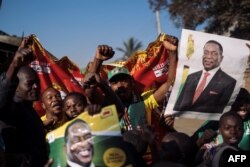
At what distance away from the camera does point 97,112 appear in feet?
8.68

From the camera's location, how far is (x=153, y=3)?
75.4ft

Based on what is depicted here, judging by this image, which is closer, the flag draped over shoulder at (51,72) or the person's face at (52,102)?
the person's face at (52,102)

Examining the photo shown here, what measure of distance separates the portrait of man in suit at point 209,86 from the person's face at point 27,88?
56.0 inches

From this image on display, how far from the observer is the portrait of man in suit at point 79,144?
2.59 meters

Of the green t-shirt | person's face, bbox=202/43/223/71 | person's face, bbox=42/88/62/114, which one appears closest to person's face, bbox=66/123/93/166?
person's face, bbox=42/88/62/114

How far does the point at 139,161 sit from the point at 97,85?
92cm

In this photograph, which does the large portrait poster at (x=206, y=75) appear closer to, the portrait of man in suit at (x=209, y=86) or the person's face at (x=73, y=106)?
the portrait of man in suit at (x=209, y=86)

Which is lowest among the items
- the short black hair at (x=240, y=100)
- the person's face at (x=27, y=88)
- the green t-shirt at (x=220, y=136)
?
the green t-shirt at (x=220, y=136)

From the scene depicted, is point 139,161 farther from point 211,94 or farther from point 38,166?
point 211,94

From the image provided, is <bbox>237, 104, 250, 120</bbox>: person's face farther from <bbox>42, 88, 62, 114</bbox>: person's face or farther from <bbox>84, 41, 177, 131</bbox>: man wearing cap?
<bbox>42, 88, 62, 114</bbox>: person's face

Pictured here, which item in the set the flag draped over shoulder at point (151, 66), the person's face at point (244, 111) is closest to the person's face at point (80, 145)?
the person's face at point (244, 111)

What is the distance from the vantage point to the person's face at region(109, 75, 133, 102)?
A: 12.6 feet

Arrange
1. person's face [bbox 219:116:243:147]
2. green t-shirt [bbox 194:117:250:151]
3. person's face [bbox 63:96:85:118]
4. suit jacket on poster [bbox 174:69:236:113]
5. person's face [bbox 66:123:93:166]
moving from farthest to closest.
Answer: suit jacket on poster [bbox 174:69:236:113], green t-shirt [bbox 194:117:250:151], person's face [bbox 63:96:85:118], person's face [bbox 219:116:243:147], person's face [bbox 66:123:93:166]

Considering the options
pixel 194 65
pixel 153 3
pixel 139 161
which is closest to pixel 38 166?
pixel 139 161
